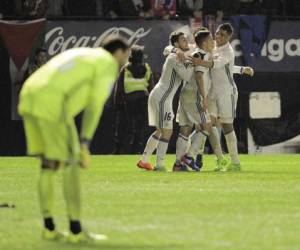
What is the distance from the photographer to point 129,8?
2730cm

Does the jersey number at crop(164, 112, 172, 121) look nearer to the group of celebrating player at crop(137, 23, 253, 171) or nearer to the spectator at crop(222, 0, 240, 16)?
the group of celebrating player at crop(137, 23, 253, 171)

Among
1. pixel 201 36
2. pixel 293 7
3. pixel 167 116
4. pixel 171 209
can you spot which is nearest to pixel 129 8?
pixel 293 7

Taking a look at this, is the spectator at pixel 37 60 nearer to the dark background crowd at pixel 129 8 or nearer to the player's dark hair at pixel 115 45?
the dark background crowd at pixel 129 8

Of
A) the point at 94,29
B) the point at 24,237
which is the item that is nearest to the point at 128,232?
the point at 24,237

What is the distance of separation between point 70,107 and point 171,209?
323cm

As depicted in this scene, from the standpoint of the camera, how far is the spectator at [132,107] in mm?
26250

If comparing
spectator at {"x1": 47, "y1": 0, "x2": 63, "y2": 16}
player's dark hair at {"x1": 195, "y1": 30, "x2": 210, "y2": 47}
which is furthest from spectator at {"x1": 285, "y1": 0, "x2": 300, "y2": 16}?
player's dark hair at {"x1": 195, "y1": 30, "x2": 210, "y2": 47}

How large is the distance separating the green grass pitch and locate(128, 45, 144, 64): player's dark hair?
12.1 ft

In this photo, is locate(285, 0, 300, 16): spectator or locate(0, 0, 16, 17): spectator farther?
locate(285, 0, 300, 16): spectator

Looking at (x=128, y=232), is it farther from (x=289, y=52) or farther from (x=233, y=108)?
(x=289, y=52)

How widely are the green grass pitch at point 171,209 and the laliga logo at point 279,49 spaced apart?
5845 millimetres

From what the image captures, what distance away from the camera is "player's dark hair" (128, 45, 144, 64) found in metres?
→ 24.8

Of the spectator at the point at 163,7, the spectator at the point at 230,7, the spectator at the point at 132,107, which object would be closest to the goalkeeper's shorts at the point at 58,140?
the spectator at the point at 132,107

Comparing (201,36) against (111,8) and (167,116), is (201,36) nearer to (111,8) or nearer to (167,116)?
(167,116)
